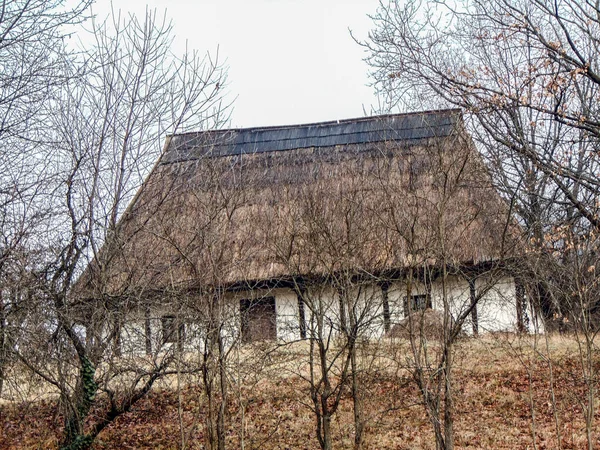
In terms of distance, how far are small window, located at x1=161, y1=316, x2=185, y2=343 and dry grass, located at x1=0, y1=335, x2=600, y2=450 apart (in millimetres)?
1754

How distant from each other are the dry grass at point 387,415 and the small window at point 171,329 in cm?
175

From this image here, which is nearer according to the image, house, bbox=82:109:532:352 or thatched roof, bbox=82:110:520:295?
house, bbox=82:109:532:352

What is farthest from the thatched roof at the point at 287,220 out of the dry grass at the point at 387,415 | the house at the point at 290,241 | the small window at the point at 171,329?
the dry grass at the point at 387,415

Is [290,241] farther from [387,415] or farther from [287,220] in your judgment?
[387,415]

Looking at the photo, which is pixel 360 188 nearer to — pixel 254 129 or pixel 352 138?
pixel 352 138

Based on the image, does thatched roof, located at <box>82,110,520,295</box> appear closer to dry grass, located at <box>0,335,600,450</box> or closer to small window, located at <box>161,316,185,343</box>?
small window, located at <box>161,316,185,343</box>

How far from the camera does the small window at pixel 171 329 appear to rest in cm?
924

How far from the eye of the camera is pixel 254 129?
73.4 ft

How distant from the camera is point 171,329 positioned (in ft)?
30.9

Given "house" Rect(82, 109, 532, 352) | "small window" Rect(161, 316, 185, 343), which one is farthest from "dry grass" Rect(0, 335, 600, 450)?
"small window" Rect(161, 316, 185, 343)

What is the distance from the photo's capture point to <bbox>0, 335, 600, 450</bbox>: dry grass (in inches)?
446

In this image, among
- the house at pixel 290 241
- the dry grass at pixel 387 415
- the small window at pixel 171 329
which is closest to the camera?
the house at pixel 290 241

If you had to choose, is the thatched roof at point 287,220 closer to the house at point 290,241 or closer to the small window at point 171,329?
the house at point 290,241

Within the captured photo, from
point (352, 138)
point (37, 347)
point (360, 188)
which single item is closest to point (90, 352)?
point (37, 347)
